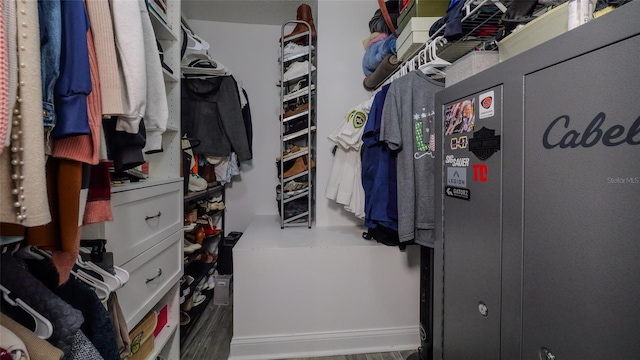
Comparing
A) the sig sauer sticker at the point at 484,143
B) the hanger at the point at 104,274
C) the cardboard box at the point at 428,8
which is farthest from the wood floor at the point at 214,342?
the cardboard box at the point at 428,8

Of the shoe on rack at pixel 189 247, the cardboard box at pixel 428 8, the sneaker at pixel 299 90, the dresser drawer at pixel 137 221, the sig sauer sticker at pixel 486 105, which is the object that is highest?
the cardboard box at pixel 428 8

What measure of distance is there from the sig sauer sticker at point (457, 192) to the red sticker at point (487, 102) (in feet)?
0.77

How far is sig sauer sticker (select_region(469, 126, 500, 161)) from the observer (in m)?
0.65

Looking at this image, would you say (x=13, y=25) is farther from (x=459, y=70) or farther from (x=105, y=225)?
(x=459, y=70)

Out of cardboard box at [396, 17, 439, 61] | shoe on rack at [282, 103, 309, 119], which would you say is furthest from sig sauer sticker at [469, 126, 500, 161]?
shoe on rack at [282, 103, 309, 119]

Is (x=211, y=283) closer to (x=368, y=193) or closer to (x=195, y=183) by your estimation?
(x=195, y=183)

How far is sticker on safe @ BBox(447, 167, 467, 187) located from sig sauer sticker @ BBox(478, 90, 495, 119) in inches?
6.4

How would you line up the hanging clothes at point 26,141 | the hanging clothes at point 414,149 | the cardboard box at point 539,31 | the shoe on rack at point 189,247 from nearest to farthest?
the hanging clothes at point 26,141 < the cardboard box at point 539,31 < the hanging clothes at point 414,149 < the shoe on rack at point 189,247

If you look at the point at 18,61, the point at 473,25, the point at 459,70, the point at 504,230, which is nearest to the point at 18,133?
the point at 18,61

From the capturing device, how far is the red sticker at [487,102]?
666 millimetres

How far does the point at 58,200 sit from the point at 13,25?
320 mm

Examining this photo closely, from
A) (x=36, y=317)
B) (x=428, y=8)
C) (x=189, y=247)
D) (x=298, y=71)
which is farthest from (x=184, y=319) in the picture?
(x=428, y=8)

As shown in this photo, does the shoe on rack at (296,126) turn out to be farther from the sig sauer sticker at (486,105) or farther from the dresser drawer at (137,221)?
the sig sauer sticker at (486,105)

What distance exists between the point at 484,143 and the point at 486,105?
99 millimetres
